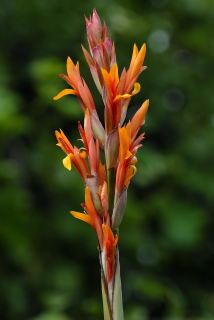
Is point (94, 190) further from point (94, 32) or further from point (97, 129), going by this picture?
point (94, 32)

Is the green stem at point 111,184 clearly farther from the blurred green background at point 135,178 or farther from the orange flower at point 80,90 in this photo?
the blurred green background at point 135,178

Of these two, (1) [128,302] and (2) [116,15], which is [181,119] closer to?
(2) [116,15]

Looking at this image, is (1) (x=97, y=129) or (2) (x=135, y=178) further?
(2) (x=135, y=178)

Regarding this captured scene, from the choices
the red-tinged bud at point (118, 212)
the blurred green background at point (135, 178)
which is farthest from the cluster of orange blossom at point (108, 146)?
the blurred green background at point (135, 178)

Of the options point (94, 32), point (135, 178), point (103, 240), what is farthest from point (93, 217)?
point (135, 178)

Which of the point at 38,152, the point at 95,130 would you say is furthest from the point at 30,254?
the point at 95,130

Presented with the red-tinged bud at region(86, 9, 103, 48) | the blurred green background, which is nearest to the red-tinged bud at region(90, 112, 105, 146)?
the red-tinged bud at region(86, 9, 103, 48)
